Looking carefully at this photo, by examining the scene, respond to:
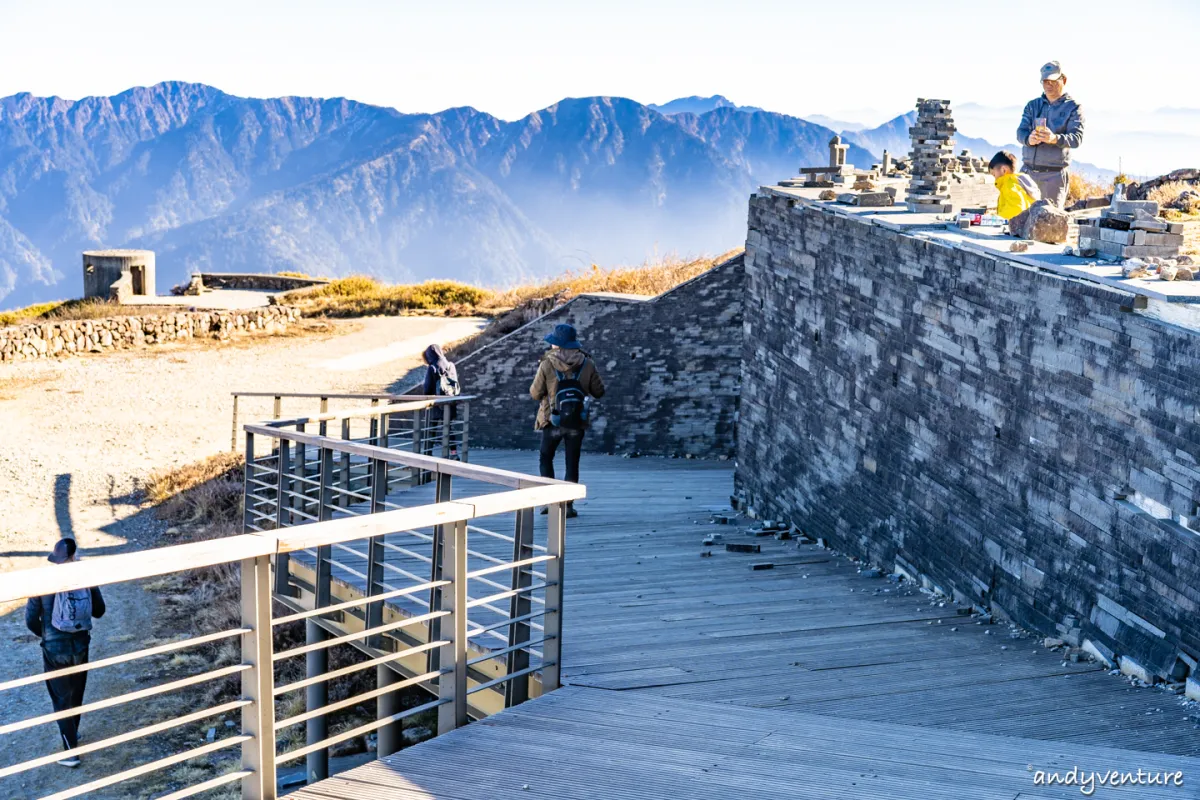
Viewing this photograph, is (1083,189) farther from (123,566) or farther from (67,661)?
(123,566)

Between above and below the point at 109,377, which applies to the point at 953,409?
above

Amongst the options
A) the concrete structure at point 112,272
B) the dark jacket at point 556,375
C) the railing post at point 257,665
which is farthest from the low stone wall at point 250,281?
the railing post at point 257,665

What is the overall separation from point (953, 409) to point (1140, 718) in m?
2.77

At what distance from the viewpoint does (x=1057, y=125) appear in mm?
10008

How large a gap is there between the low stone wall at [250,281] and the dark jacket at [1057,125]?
3225 cm

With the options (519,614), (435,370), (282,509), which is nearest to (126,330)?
(435,370)

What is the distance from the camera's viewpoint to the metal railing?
3707 millimetres

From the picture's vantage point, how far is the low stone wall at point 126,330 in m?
27.0

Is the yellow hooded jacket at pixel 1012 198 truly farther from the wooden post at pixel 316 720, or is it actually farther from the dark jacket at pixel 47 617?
the dark jacket at pixel 47 617

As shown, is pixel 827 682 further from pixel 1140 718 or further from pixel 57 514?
pixel 57 514

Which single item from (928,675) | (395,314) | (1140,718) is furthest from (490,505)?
(395,314)

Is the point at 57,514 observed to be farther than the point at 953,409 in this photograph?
Yes

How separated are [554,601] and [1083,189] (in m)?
17.0

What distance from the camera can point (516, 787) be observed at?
440cm
